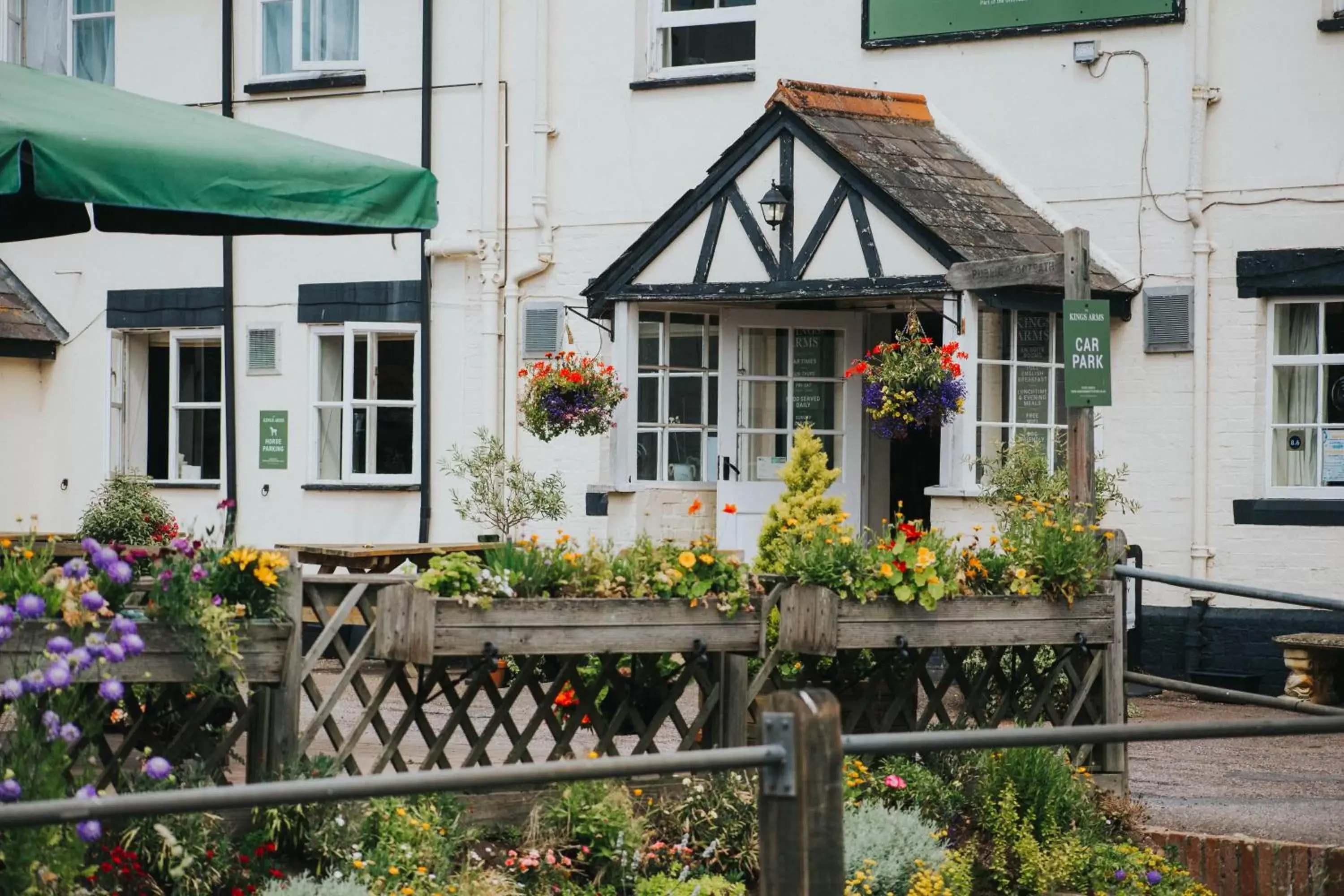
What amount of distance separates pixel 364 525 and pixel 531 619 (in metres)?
8.17

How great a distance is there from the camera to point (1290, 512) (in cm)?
1131

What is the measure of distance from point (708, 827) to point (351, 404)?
8.22 meters

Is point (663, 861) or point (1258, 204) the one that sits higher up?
point (1258, 204)

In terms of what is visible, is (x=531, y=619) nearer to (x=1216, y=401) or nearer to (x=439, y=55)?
(x=1216, y=401)

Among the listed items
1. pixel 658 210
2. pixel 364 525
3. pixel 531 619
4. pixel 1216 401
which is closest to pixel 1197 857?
pixel 531 619

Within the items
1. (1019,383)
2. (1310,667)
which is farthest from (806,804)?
(1019,383)

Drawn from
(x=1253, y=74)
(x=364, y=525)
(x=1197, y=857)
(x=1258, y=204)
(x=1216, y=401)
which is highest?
(x=1253, y=74)

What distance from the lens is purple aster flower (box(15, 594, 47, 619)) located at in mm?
4988

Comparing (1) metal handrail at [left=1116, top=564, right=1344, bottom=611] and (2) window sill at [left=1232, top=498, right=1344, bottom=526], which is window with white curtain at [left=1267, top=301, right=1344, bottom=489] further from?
(1) metal handrail at [left=1116, top=564, right=1344, bottom=611]

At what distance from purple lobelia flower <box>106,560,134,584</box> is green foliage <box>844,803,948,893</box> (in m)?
2.35

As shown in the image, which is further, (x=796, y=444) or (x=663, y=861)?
(x=796, y=444)

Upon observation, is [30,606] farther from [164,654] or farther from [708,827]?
[708,827]

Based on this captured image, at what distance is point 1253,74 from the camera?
37.6ft

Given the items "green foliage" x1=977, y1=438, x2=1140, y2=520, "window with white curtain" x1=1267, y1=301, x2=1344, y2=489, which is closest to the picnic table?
"green foliage" x1=977, y1=438, x2=1140, y2=520
